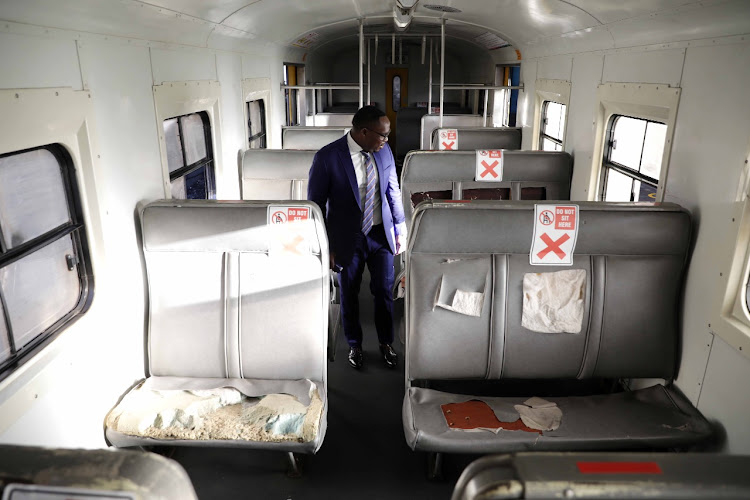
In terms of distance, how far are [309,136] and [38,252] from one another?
4.11 metres

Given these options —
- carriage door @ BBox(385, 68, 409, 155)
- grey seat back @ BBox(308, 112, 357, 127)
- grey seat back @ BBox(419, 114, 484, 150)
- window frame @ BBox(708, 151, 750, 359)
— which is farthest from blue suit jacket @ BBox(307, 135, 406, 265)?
carriage door @ BBox(385, 68, 409, 155)

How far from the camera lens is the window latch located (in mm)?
2344

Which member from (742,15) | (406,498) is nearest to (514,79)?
(742,15)

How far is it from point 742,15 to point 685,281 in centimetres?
120

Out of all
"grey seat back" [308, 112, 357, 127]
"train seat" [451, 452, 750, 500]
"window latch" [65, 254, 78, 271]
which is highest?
"grey seat back" [308, 112, 357, 127]

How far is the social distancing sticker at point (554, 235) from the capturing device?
2.56 meters

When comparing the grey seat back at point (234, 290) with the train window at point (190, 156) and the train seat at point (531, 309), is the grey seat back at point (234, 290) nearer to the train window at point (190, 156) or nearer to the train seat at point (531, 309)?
the train seat at point (531, 309)

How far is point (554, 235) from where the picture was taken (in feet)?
8.45

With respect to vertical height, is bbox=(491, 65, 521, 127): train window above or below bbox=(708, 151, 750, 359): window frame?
above

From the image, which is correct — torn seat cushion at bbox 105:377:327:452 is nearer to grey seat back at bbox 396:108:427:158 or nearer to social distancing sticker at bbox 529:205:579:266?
social distancing sticker at bbox 529:205:579:266

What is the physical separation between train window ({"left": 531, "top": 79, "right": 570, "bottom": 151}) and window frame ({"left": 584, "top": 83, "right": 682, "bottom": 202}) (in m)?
0.77

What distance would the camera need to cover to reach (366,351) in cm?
399

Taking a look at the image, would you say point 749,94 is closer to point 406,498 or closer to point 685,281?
point 685,281

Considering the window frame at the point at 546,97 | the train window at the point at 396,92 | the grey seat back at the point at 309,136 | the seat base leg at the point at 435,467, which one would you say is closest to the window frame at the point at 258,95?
the grey seat back at the point at 309,136
